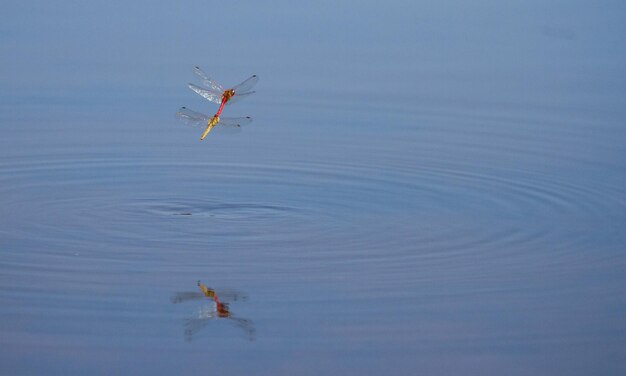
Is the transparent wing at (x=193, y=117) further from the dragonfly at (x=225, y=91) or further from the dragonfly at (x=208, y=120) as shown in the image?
the dragonfly at (x=225, y=91)

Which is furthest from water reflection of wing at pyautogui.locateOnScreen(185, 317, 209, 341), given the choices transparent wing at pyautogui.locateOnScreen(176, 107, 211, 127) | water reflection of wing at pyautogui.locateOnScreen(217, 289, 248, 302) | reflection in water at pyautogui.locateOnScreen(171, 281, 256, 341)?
transparent wing at pyautogui.locateOnScreen(176, 107, 211, 127)

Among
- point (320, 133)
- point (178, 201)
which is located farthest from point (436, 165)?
point (178, 201)

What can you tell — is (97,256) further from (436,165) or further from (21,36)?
(21,36)

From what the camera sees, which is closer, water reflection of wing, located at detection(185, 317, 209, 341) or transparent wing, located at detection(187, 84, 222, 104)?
water reflection of wing, located at detection(185, 317, 209, 341)

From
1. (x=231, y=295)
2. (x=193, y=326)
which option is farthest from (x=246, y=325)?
(x=231, y=295)

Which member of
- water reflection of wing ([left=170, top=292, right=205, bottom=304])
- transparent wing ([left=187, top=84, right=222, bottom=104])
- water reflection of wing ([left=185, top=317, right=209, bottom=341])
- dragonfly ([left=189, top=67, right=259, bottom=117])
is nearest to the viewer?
water reflection of wing ([left=185, top=317, right=209, bottom=341])

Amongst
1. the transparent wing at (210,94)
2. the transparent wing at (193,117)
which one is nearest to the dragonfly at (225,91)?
the transparent wing at (210,94)

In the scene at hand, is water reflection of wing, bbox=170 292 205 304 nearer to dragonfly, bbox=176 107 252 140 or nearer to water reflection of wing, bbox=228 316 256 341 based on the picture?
water reflection of wing, bbox=228 316 256 341
